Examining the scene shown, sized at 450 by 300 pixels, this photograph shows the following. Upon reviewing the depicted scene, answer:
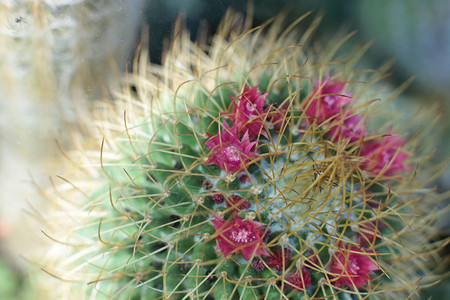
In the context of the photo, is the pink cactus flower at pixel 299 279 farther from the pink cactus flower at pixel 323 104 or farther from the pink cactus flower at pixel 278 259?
the pink cactus flower at pixel 323 104

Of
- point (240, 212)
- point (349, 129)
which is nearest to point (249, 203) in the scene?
point (240, 212)

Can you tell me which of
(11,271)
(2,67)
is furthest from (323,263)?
(11,271)

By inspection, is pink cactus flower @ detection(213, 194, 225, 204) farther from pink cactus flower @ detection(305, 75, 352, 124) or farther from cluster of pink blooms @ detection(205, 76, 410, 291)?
pink cactus flower @ detection(305, 75, 352, 124)

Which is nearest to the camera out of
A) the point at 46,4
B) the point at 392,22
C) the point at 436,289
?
the point at 46,4

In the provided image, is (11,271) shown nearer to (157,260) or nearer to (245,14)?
(157,260)

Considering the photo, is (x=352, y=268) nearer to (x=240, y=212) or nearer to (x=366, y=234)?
(x=366, y=234)

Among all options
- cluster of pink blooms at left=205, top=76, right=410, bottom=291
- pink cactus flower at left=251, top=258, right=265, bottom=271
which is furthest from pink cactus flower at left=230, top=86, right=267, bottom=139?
pink cactus flower at left=251, top=258, right=265, bottom=271
